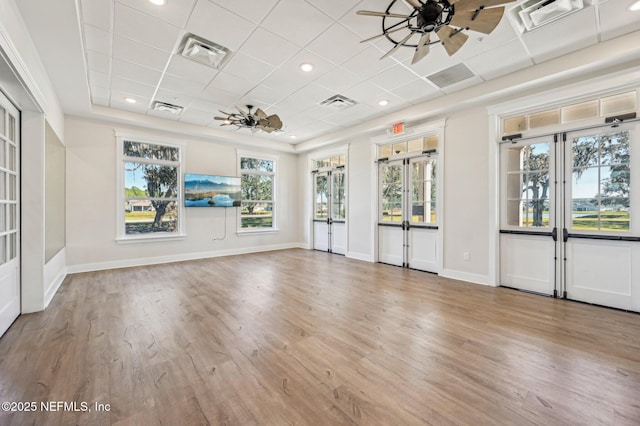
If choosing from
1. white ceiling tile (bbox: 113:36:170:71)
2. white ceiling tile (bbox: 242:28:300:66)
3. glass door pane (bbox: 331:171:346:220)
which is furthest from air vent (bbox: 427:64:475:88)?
white ceiling tile (bbox: 113:36:170:71)

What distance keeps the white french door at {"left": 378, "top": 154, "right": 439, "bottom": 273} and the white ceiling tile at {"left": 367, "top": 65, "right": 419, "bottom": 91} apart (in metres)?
1.70

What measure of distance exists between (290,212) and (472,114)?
5.50m

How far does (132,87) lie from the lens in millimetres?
4418

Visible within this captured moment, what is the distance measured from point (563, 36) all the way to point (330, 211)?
5650 mm

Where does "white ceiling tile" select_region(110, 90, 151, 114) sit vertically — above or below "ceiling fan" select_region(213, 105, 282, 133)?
above

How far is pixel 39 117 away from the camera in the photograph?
3.38m

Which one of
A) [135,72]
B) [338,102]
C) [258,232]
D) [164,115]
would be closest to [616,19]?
[338,102]

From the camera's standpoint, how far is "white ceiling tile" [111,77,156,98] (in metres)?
4.20

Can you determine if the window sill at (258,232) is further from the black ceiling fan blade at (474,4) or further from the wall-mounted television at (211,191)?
the black ceiling fan blade at (474,4)

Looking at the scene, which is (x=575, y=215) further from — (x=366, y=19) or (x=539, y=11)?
(x=366, y=19)

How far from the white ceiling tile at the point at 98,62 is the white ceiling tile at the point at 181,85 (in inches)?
26.5

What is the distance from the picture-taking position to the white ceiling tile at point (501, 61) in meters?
3.40

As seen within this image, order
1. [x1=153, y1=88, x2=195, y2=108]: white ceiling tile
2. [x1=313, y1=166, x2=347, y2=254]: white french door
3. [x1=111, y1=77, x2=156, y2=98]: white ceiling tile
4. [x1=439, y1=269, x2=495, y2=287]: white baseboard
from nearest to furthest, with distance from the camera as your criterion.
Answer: [x1=111, y1=77, x2=156, y2=98]: white ceiling tile → [x1=439, y1=269, x2=495, y2=287]: white baseboard → [x1=153, y1=88, x2=195, y2=108]: white ceiling tile → [x1=313, y1=166, x2=347, y2=254]: white french door

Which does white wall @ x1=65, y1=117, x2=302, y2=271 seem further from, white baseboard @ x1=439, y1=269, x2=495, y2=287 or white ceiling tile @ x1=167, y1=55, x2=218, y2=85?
white baseboard @ x1=439, y1=269, x2=495, y2=287
